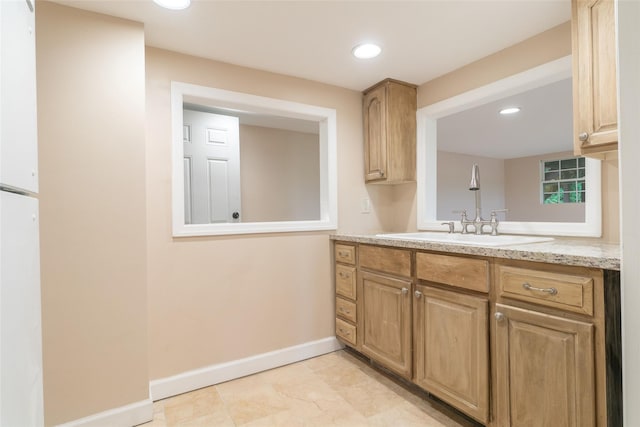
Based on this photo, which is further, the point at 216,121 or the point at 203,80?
the point at 216,121

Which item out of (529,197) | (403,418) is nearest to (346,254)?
(403,418)

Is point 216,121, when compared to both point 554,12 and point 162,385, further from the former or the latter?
point 554,12

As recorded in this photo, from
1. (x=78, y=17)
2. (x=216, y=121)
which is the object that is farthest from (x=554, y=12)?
(x=216, y=121)

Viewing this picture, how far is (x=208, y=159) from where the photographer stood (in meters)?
3.06

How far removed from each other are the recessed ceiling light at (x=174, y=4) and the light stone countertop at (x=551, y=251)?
1.68m

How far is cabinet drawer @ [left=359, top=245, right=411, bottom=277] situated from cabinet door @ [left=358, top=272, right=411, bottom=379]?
6 cm

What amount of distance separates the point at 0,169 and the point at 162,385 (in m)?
1.69

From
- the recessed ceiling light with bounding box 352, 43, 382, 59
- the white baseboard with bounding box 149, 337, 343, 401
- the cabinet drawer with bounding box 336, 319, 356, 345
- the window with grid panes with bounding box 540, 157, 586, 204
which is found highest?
the recessed ceiling light with bounding box 352, 43, 382, 59

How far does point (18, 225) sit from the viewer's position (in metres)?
0.83

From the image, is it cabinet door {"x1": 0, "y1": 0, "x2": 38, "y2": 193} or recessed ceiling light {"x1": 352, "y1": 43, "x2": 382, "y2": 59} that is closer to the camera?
cabinet door {"x1": 0, "y1": 0, "x2": 38, "y2": 193}

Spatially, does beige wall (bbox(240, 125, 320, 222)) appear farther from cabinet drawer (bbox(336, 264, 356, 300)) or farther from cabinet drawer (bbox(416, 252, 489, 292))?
cabinet drawer (bbox(416, 252, 489, 292))

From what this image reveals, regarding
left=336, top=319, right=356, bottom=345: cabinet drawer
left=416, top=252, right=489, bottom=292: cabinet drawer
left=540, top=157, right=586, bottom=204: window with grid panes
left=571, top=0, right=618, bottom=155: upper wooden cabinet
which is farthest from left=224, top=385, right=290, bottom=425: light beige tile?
left=540, top=157, right=586, bottom=204: window with grid panes

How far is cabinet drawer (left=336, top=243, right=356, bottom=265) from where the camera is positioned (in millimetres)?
2365

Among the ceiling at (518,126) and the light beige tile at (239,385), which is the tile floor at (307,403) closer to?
the light beige tile at (239,385)
